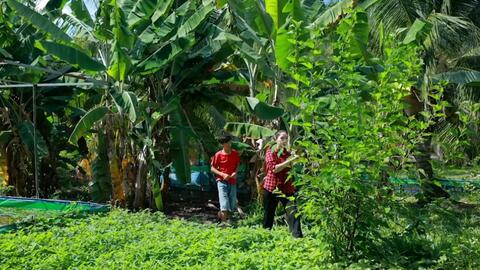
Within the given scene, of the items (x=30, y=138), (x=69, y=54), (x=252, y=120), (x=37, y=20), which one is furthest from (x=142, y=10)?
(x=30, y=138)

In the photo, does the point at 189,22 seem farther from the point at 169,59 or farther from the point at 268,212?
the point at 268,212

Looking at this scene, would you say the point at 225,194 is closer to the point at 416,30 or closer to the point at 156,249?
the point at 156,249

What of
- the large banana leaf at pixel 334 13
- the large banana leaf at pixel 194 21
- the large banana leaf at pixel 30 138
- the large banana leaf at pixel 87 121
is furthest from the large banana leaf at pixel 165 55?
the large banana leaf at pixel 30 138

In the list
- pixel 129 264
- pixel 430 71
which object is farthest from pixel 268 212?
pixel 430 71

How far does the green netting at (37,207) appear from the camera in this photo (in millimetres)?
8414

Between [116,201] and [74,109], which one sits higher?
[74,109]

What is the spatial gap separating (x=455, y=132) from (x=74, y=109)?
9.64 m

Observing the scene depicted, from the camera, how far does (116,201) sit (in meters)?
10.4

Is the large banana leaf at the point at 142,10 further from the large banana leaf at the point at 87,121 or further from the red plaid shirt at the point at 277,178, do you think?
the red plaid shirt at the point at 277,178

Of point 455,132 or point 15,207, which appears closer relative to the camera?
point 455,132

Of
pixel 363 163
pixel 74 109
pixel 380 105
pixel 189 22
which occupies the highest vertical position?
pixel 189 22

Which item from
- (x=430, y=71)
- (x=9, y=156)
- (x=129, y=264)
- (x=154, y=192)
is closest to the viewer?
(x=129, y=264)

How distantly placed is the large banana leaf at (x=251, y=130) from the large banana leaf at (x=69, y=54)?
2.56 m

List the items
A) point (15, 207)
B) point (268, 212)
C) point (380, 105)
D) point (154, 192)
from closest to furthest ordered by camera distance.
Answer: point (380, 105)
point (268, 212)
point (15, 207)
point (154, 192)
